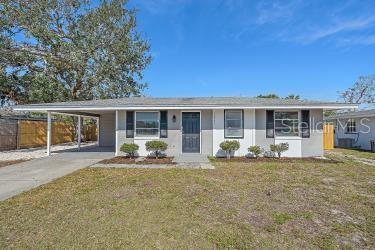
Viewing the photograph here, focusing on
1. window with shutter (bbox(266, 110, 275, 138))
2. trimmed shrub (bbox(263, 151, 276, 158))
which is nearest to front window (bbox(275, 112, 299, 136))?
window with shutter (bbox(266, 110, 275, 138))

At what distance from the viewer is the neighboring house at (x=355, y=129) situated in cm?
1719

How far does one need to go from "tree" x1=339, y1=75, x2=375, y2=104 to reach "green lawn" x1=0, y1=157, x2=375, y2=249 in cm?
4073

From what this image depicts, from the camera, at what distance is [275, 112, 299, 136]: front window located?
12.3 meters

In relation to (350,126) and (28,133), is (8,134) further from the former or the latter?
(350,126)

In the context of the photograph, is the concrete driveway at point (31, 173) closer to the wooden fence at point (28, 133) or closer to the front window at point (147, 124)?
the front window at point (147, 124)

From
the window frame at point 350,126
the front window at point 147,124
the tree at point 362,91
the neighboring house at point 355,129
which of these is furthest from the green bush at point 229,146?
the tree at point 362,91

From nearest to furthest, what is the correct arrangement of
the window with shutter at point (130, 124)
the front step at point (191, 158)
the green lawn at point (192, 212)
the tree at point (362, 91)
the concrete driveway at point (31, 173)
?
the green lawn at point (192, 212) → the concrete driveway at point (31, 173) → the front step at point (191, 158) → the window with shutter at point (130, 124) → the tree at point (362, 91)

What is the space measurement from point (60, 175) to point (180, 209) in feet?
17.3

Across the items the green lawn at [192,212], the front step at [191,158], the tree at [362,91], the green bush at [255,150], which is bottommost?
the green lawn at [192,212]

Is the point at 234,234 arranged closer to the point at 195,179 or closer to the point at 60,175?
the point at 195,179

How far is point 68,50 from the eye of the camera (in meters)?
20.3

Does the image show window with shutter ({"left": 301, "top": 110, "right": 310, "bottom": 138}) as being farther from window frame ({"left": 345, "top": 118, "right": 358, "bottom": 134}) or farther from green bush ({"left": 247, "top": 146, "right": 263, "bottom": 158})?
window frame ({"left": 345, "top": 118, "right": 358, "bottom": 134})

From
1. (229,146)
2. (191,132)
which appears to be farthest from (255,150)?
(191,132)

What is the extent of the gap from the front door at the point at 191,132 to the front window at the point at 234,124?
1.42 m
